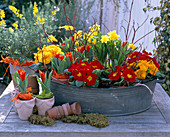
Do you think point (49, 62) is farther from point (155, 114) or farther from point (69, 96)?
point (155, 114)

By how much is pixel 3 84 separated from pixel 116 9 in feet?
7.43

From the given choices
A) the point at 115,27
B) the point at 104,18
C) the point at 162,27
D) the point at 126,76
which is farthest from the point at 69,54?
the point at 104,18

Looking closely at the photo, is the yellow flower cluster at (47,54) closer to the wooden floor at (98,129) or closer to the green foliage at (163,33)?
the wooden floor at (98,129)

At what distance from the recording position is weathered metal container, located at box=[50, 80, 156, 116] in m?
1.53

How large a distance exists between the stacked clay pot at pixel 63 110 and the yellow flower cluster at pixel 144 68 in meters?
0.46

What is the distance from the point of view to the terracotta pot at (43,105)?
150cm

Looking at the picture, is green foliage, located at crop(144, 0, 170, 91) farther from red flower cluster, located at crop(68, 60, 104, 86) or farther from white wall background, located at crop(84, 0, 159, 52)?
red flower cluster, located at crop(68, 60, 104, 86)

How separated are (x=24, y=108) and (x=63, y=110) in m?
0.24

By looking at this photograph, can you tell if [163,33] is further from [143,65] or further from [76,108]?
[76,108]

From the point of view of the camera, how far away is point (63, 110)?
1545mm

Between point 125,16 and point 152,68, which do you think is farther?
point 125,16

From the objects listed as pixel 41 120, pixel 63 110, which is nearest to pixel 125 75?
pixel 63 110

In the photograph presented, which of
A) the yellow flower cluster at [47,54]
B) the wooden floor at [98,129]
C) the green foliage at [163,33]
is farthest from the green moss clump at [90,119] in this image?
the green foliage at [163,33]

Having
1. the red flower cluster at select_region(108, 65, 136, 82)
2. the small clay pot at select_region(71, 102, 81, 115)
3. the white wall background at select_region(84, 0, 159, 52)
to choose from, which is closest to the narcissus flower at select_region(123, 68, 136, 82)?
the red flower cluster at select_region(108, 65, 136, 82)
